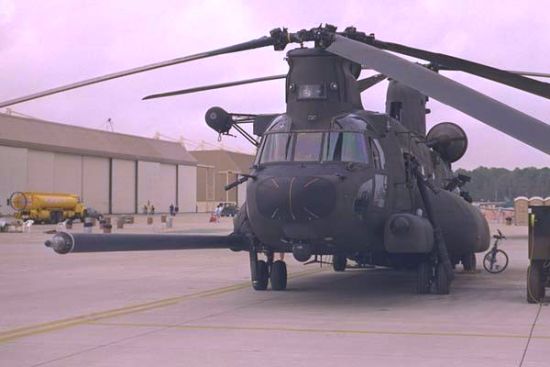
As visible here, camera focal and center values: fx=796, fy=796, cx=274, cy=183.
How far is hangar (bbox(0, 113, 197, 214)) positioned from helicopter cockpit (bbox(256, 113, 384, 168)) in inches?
2338

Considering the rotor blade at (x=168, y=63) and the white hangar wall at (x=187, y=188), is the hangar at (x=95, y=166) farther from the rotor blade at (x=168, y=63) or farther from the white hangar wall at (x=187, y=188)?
the rotor blade at (x=168, y=63)

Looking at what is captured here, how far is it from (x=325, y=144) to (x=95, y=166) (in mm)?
70810

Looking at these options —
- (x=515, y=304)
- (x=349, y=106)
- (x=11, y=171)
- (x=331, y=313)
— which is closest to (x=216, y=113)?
(x=349, y=106)

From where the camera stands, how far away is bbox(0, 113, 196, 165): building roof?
70688 millimetres

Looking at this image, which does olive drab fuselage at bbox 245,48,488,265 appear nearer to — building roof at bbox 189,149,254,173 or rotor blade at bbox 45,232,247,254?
rotor blade at bbox 45,232,247,254

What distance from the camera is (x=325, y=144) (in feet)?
42.9


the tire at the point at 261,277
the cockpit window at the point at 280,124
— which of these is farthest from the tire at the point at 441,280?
the cockpit window at the point at 280,124

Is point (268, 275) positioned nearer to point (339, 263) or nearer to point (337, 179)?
point (337, 179)

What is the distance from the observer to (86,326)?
11.1 m

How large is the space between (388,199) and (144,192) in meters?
77.3

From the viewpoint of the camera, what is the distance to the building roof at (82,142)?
2783 inches

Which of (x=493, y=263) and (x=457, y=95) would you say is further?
(x=493, y=263)

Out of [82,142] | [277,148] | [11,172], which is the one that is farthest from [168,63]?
[82,142]

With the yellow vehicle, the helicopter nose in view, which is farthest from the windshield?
the yellow vehicle
